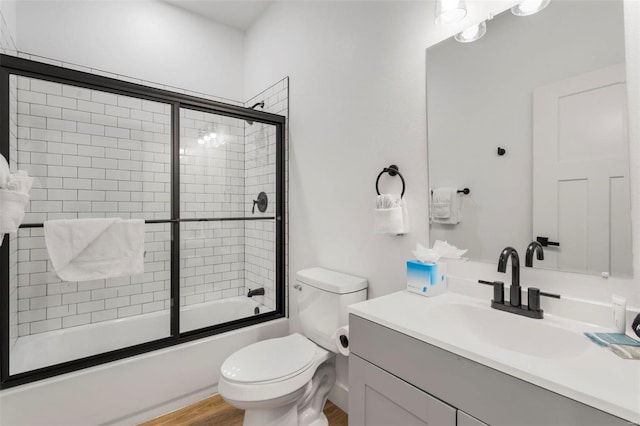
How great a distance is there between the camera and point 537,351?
3.16ft

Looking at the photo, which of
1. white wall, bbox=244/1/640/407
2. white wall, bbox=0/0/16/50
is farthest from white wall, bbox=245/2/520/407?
white wall, bbox=0/0/16/50

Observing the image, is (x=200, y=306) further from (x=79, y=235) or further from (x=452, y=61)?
(x=452, y=61)

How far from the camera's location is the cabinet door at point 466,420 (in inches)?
30.5

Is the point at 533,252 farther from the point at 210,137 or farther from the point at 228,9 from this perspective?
the point at 228,9

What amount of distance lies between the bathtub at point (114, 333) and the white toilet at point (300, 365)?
0.78 metres

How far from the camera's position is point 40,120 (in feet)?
7.02

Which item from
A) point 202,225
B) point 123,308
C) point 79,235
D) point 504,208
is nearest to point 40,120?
point 79,235

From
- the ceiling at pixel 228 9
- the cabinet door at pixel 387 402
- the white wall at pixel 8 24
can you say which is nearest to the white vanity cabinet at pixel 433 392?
the cabinet door at pixel 387 402

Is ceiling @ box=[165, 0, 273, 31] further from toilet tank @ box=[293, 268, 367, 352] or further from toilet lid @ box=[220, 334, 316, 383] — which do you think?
toilet lid @ box=[220, 334, 316, 383]

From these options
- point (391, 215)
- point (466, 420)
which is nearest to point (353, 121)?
point (391, 215)

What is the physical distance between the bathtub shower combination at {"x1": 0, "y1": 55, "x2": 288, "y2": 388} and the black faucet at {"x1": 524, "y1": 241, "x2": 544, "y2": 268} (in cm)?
172

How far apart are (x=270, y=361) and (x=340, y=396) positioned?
600mm

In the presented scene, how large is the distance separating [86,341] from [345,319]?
1.92 m

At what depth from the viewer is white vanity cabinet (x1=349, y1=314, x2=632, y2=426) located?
67cm
